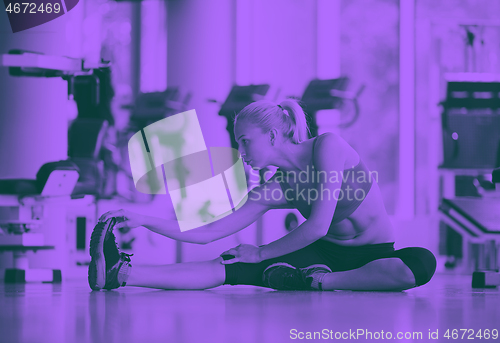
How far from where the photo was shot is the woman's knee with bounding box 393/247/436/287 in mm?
1514

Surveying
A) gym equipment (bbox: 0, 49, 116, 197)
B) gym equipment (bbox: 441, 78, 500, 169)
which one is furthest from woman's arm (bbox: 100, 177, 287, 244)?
gym equipment (bbox: 441, 78, 500, 169)

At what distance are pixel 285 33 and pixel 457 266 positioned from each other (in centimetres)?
175

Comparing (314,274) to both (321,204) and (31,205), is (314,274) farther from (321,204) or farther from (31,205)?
(31,205)

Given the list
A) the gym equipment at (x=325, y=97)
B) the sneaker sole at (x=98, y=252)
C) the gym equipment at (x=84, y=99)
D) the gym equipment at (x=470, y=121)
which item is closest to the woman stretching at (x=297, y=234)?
the sneaker sole at (x=98, y=252)

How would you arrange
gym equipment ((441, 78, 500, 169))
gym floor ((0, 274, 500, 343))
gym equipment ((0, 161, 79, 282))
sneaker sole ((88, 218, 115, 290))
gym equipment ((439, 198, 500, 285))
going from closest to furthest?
gym floor ((0, 274, 500, 343)) → sneaker sole ((88, 218, 115, 290)) → gym equipment ((0, 161, 79, 282)) → gym equipment ((439, 198, 500, 285)) → gym equipment ((441, 78, 500, 169))

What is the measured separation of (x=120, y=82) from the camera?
3.34 m

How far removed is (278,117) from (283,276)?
0.51 meters

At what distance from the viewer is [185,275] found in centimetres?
166

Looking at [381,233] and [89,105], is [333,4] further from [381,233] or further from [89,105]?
[381,233]

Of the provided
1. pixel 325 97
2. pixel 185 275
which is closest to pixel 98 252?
pixel 185 275

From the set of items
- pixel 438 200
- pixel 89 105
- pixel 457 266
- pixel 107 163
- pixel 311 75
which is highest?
pixel 311 75

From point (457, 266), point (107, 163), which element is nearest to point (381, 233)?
point (457, 266)

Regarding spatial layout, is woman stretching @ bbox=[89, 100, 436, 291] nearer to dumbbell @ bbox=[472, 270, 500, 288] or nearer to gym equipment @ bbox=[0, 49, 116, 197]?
dumbbell @ bbox=[472, 270, 500, 288]

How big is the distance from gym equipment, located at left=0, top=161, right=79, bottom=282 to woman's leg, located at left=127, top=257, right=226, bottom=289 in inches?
33.1
